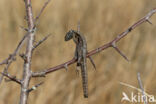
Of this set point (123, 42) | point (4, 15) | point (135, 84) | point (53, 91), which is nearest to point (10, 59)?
point (53, 91)

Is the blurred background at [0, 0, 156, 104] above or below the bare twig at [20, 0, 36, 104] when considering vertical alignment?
above

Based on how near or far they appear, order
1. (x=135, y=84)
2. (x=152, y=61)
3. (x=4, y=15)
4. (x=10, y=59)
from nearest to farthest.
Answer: (x=10, y=59), (x=135, y=84), (x=152, y=61), (x=4, y=15)

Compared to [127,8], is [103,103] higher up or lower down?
lower down

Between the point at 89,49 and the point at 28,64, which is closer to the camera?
the point at 28,64

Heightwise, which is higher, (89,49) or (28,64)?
(89,49)

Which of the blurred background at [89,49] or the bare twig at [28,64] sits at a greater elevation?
the blurred background at [89,49]

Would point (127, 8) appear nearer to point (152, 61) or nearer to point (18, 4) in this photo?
point (152, 61)

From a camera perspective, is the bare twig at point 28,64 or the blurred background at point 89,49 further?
the blurred background at point 89,49

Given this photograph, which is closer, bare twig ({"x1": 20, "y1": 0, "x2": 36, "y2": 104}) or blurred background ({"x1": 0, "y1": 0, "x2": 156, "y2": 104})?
bare twig ({"x1": 20, "y1": 0, "x2": 36, "y2": 104})
